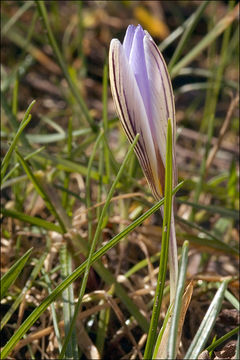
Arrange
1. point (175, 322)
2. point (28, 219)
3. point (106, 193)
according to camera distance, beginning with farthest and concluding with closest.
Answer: point (106, 193) → point (28, 219) → point (175, 322)

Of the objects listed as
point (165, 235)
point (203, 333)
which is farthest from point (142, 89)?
point (203, 333)

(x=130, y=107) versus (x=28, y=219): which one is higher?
(x=130, y=107)

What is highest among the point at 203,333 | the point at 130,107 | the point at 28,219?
the point at 130,107

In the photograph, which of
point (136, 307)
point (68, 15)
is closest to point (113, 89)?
point (136, 307)

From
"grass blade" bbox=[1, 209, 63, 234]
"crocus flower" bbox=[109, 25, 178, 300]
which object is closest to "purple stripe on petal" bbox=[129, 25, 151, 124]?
"crocus flower" bbox=[109, 25, 178, 300]

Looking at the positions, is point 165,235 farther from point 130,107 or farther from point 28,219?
point 28,219

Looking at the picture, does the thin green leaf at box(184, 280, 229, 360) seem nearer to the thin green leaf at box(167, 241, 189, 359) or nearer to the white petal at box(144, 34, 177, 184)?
the thin green leaf at box(167, 241, 189, 359)

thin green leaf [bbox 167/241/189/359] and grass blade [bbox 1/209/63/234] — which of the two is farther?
grass blade [bbox 1/209/63/234]

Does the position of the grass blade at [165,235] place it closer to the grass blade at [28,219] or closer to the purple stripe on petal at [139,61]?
the purple stripe on petal at [139,61]

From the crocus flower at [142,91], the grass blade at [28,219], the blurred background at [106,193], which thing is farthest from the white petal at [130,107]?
the grass blade at [28,219]
